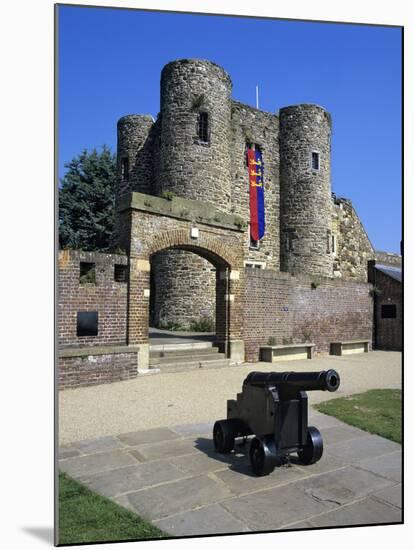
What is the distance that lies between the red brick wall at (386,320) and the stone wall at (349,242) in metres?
9.61

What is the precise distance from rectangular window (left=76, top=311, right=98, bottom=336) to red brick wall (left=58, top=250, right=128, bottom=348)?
0.09 m

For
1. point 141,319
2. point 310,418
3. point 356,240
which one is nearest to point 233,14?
point 310,418

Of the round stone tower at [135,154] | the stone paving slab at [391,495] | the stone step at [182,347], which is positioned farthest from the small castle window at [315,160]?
the stone paving slab at [391,495]

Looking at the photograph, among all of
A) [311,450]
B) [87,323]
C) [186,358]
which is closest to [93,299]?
[87,323]

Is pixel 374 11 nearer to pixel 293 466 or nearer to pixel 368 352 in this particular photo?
pixel 293 466

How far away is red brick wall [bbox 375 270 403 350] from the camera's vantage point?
19.9 meters

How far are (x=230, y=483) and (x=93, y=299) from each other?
6.53m

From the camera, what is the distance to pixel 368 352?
19.2 meters

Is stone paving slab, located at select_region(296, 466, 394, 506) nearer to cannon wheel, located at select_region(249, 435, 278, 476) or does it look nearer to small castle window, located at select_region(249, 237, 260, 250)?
cannon wheel, located at select_region(249, 435, 278, 476)

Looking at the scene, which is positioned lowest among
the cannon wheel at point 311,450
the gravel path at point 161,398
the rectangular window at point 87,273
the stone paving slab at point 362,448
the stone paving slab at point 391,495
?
the gravel path at point 161,398

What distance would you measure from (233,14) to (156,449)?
15.4 feet

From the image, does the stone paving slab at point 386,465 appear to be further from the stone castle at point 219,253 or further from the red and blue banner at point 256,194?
the red and blue banner at point 256,194

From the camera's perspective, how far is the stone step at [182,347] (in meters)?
12.2

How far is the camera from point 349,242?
31.5 meters
